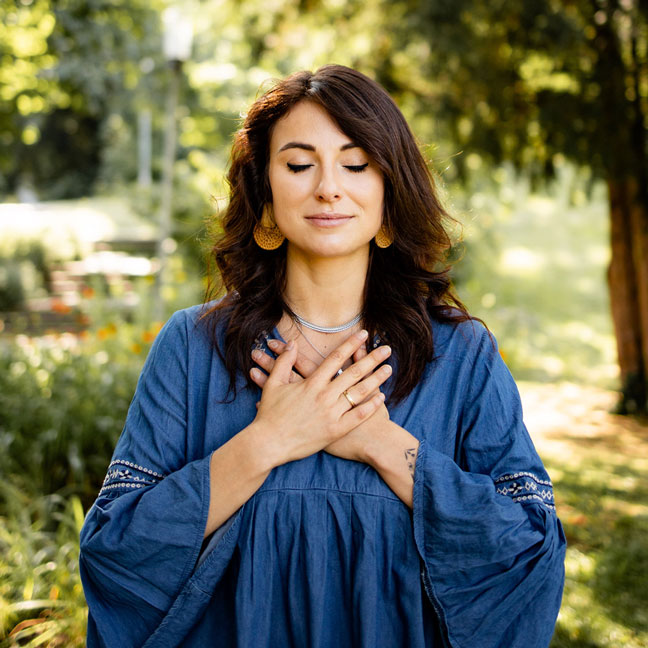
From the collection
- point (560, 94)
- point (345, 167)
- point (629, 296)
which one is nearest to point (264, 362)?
point (345, 167)

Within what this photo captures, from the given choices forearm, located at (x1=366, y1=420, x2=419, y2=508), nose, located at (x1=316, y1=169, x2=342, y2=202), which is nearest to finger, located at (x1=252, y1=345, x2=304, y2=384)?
forearm, located at (x1=366, y1=420, x2=419, y2=508)

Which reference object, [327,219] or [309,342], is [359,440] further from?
[327,219]

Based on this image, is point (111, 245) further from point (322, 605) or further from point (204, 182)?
point (322, 605)

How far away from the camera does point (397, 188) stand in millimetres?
1748

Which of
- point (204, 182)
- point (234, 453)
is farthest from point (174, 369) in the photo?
point (204, 182)

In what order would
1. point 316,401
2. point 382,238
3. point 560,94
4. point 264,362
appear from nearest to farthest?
point 316,401 < point 264,362 < point 382,238 < point 560,94

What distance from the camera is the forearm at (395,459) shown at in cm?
158

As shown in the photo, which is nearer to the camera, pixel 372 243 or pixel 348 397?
pixel 348 397

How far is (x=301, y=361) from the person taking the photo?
5.80ft

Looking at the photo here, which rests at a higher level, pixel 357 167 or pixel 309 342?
pixel 357 167

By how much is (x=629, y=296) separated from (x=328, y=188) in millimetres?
6184

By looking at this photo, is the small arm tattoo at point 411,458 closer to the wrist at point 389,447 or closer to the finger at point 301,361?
the wrist at point 389,447

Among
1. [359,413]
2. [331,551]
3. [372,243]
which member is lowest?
[331,551]


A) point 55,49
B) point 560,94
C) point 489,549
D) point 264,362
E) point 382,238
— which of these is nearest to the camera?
point 489,549
